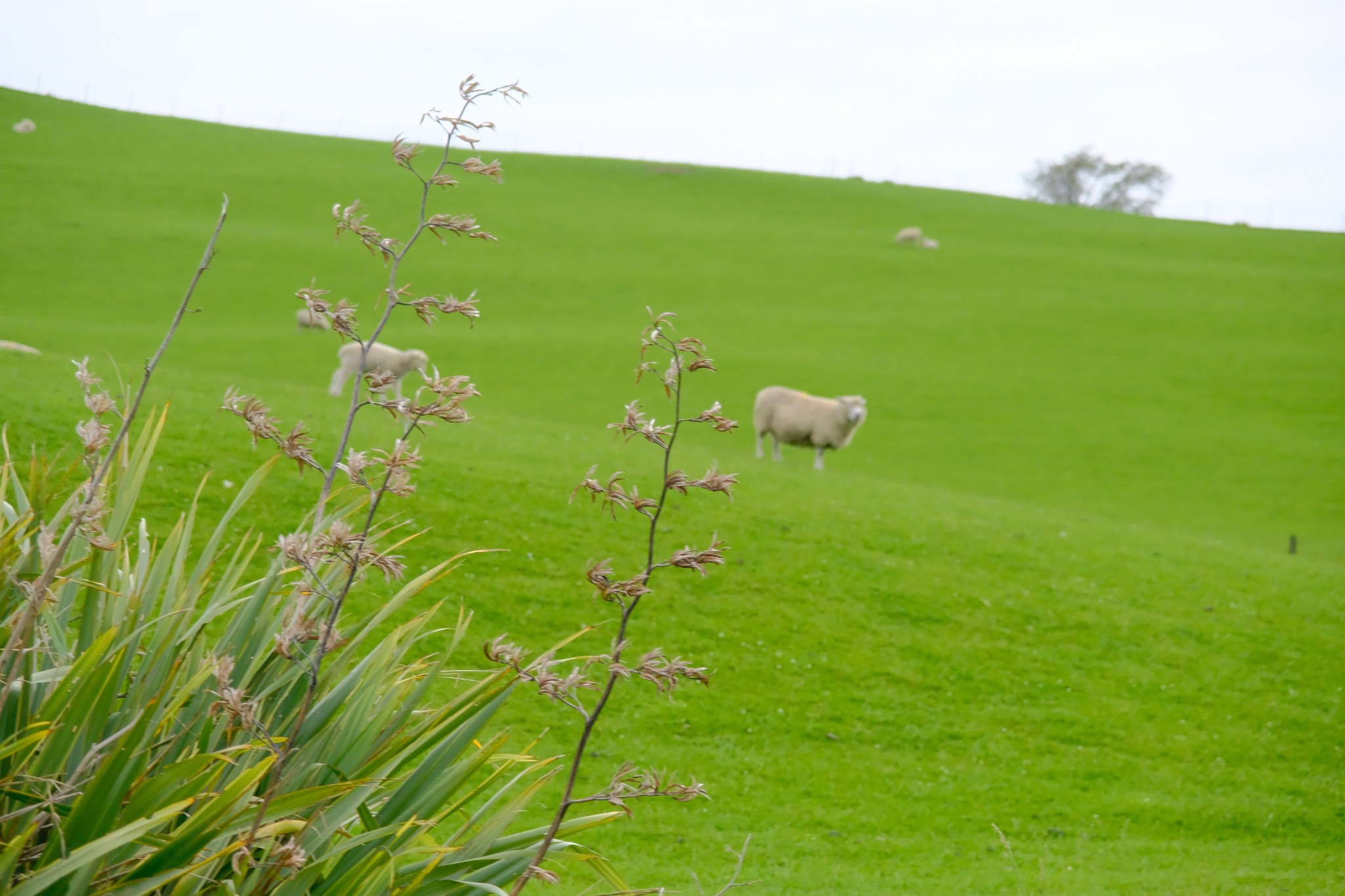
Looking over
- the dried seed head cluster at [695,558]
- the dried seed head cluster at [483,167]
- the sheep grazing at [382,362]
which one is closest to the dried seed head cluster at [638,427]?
the dried seed head cluster at [695,558]

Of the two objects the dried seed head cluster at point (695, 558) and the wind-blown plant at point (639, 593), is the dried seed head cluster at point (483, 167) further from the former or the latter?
the dried seed head cluster at point (695, 558)

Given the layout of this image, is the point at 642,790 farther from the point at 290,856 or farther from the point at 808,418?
the point at 808,418

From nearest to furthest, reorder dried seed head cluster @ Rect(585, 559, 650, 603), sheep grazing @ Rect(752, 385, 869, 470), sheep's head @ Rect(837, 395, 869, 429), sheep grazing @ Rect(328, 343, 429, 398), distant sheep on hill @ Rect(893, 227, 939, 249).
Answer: dried seed head cluster @ Rect(585, 559, 650, 603) → sheep's head @ Rect(837, 395, 869, 429) → sheep grazing @ Rect(752, 385, 869, 470) → sheep grazing @ Rect(328, 343, 429, 398) → distant sheep on hill @ Rect(893, 227, 939, 249)

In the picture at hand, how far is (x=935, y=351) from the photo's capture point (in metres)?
32.5

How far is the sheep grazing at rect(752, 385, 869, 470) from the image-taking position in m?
18.4

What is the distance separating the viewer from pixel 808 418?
18.8 m

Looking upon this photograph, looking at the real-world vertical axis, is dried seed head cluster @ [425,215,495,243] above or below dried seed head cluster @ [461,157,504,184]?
below

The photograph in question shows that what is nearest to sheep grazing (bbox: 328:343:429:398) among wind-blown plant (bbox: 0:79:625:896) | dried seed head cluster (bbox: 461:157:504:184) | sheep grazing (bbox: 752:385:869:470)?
sheep grazing (bbox: 752:385:869:470)

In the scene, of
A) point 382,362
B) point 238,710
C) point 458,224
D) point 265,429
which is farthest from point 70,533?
point 382,362

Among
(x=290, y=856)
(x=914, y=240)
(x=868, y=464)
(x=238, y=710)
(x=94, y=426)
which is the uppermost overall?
(x=914, y=240)

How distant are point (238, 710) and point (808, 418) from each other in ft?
56.3

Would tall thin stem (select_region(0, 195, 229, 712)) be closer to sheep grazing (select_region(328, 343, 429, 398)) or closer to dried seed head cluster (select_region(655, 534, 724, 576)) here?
dried seed head cluster (select_region(655, 534, 724, 576))

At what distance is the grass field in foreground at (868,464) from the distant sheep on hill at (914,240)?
74 centimetres

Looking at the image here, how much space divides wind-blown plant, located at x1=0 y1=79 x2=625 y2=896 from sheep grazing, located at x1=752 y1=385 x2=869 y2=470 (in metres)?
15.6
